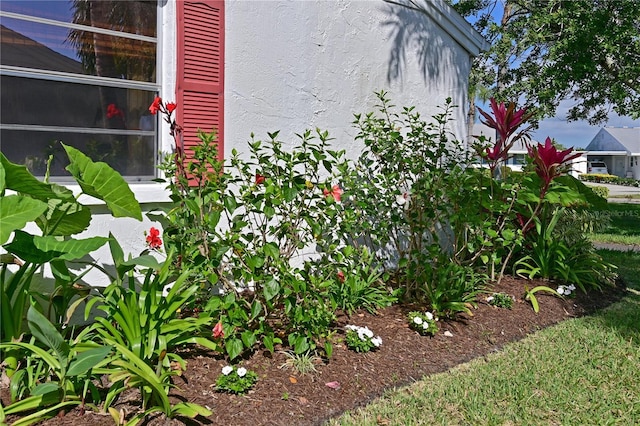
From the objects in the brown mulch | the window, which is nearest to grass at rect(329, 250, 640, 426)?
the brown mulch

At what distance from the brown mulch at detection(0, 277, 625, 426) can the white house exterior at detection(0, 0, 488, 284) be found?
4.61 ft

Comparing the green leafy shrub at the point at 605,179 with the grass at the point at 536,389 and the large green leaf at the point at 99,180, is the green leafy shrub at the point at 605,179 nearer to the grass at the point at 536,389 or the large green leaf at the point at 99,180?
the grass at the point at 536,389

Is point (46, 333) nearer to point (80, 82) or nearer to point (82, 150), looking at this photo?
point (82, 150)

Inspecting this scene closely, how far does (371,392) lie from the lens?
3.12 meters

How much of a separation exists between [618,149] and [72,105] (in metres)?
49.3

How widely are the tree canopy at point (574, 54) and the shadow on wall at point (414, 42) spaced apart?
1636 millimetres

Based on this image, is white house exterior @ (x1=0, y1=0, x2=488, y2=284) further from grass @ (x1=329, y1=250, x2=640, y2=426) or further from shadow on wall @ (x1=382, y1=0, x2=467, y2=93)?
grass @ (x1=329, y1=250, x2=640, y2=426)

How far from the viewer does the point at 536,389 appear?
329cm

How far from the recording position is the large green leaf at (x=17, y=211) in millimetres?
2277

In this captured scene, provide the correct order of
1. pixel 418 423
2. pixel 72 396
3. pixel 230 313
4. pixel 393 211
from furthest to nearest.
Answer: pixel 393 211 < pixel 230 313 < pixel 418 423 < pixel 72 396

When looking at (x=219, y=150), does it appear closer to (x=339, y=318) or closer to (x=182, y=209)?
(x=182, y=209)

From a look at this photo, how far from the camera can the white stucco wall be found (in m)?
4.34

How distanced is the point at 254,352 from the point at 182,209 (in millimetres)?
1015

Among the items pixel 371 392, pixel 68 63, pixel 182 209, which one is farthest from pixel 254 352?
pixel 68 63
